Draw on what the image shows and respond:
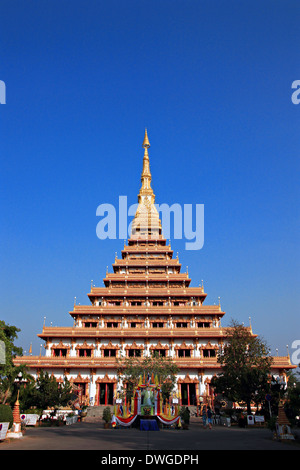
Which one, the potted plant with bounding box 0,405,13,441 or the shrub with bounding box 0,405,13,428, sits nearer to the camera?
the potted plant with bounding box 0,405,13,441

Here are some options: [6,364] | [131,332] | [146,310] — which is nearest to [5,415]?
[6,364]

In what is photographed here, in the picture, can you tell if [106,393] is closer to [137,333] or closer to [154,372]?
[137,333]

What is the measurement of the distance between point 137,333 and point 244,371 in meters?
18.9

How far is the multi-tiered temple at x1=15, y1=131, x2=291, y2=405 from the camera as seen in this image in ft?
161

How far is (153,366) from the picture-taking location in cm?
3991

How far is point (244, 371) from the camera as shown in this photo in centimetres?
3628

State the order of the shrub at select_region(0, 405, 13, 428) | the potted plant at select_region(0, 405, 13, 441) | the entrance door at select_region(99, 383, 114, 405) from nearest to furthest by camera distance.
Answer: the potted plant at select_region(0, 405, 13, 441)
the shrub at select_region(0, 405, 13, 428)
the entrance door at select_region(99, 383, 114, 405)

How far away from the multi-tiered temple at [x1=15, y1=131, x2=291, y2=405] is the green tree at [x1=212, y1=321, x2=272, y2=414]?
380 inches

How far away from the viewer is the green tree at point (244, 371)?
116 feet

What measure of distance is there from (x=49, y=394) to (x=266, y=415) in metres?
20.2

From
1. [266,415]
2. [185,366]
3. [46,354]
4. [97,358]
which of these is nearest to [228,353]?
[266,415]

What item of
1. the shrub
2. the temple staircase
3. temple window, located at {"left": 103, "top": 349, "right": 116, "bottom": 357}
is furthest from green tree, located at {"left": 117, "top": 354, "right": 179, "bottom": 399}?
the shrub

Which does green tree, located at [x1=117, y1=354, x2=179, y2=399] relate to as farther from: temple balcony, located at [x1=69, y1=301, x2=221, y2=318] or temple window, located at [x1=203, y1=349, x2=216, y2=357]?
temple balcony, located at [x1=69, y1=301, x2=221, y2=318]

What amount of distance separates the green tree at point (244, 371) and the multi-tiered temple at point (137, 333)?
31.7 ft
